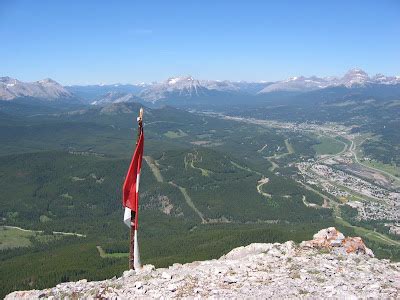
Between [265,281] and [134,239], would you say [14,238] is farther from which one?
[265,281]

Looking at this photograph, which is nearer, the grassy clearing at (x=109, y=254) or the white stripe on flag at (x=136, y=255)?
the white stripe on flag at (x=136, y=255)

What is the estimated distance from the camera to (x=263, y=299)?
34406 mm

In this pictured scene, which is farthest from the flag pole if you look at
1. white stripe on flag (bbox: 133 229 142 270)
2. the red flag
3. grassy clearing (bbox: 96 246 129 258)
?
grassy clearing (bbox: 96 246 129 258)

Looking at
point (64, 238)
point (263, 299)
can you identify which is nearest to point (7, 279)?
point (64, 238)

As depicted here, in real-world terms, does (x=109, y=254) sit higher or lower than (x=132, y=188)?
lower

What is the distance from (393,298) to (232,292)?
1185cm

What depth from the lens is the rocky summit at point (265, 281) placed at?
35562 mm

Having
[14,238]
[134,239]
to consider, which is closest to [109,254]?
[14,238]

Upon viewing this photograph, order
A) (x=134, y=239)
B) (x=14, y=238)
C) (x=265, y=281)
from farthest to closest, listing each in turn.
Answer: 1. (x=14, y=238)
2. (x=265, y=281)
3. (x=134, y=239)

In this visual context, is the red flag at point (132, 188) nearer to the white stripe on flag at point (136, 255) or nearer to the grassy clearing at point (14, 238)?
the white stripe on flag at point (136, 255)

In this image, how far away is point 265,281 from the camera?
3766 cm

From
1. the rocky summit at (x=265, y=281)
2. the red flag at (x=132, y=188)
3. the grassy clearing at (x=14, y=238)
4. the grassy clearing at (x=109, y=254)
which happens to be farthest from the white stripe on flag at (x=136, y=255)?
the grassy clearing at (x=14, y=238)

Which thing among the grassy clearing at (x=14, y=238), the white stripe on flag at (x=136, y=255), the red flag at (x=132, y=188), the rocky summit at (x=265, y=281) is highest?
the red flag at (x=132, y=188)

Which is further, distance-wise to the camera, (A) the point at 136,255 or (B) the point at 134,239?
(A) the point at 136,255
